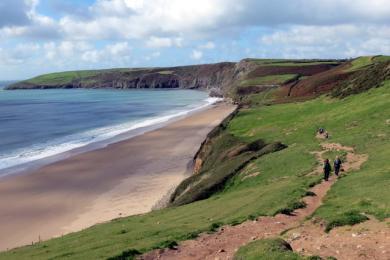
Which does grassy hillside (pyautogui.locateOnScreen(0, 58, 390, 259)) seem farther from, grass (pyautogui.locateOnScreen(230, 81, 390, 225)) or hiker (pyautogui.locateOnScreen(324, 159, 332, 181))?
hiker (pyautogui.locateOnScreen(324, 159, 332, 181))

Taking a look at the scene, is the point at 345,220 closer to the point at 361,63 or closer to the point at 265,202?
the point at 265,202

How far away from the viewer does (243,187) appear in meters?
34.2

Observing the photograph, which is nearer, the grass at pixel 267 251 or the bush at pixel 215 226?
the grass at pixel 267 251

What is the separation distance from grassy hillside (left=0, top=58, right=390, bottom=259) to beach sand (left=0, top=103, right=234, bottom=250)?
35.3 ft

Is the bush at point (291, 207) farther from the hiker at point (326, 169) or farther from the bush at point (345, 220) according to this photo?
the hiker at point (326, 169)

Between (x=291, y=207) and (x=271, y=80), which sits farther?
(x=271, y=80)

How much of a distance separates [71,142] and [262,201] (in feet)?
208

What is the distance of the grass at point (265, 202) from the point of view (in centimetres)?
2133

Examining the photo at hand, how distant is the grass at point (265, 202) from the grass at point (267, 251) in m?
3.41

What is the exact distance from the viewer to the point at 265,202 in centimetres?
2542

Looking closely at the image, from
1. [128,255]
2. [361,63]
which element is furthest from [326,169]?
[361,63]

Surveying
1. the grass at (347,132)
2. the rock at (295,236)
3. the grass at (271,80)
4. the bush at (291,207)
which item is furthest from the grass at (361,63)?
the rock at (295,236)

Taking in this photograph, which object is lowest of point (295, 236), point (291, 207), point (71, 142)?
point (71, 142)

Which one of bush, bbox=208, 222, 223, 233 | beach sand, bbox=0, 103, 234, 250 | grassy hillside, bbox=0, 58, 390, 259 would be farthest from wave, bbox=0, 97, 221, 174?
bush, bbox=208, 222, 223, 233
